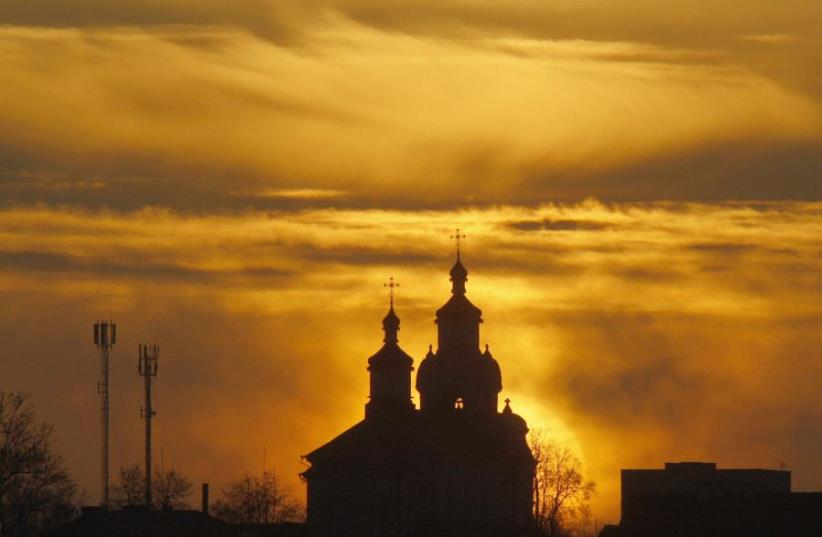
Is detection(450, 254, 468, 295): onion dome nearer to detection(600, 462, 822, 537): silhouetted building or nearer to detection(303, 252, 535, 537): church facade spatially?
detection(303, 252, 535, 537): church facade

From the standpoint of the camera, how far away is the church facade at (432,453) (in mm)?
142250

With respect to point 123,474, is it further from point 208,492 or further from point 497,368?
point 497,368

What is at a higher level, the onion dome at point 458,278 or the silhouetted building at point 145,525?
the onion dome at point 458,278

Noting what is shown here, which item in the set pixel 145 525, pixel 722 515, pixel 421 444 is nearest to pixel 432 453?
pixel 421 444

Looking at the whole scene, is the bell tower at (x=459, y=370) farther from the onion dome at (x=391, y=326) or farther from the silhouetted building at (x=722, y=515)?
the silhouetted building at (x=722, y=515)

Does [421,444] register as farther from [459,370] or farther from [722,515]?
[722,515]

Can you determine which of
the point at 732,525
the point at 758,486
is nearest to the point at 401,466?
the point at 758,486

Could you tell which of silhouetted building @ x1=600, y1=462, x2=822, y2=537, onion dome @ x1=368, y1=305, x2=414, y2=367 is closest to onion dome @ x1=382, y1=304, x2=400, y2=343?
onion dome @ x1=368, y1=305, x2=414, y2=367

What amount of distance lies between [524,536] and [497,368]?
12.3 metres

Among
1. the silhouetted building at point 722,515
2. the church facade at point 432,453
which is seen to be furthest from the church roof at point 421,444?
the silhouetted building at point 722,515

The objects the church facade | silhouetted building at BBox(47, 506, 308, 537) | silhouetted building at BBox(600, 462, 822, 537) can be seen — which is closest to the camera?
silhouetted building at BBox(600, 462, 822, 537)

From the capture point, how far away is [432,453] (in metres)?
144

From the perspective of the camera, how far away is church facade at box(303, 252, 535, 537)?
14225 centimetres

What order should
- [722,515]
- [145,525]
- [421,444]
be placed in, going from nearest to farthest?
[722,515]
[145,525]
[421,444]
